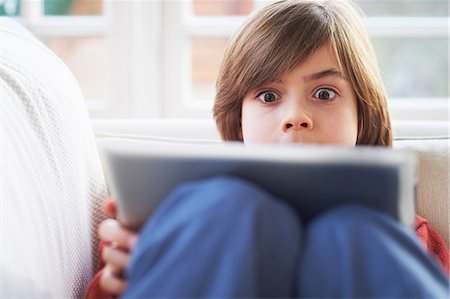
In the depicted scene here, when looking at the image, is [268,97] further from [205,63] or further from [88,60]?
[88,60]

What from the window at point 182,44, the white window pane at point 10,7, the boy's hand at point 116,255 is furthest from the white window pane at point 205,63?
the boy's hand at point 116,255

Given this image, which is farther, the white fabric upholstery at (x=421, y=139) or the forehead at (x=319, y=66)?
the white fabric upholstery at (x=421, y=139)

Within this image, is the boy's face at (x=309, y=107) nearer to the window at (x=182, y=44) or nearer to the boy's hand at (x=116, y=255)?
the boy's hand at (x=116, y=255)

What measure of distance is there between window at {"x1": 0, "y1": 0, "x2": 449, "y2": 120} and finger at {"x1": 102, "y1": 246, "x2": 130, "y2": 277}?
120cm

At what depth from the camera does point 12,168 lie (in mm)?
913

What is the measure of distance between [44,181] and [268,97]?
41 cm

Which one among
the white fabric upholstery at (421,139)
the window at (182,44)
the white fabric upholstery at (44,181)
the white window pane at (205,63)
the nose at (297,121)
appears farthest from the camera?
the white window pane at (205,63)

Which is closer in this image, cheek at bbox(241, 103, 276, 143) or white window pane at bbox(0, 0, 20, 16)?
cheek at bbox(241, 103, 276, 143)

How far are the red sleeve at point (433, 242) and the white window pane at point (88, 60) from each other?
1249mm

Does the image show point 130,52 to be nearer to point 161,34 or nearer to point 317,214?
point 161,34

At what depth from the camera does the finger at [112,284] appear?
0.80m

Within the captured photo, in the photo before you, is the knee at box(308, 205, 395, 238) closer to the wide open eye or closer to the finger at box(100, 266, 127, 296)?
the finger at box(100, 266, 127, 296)

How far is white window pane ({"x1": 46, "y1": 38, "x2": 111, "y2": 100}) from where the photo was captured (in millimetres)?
2119

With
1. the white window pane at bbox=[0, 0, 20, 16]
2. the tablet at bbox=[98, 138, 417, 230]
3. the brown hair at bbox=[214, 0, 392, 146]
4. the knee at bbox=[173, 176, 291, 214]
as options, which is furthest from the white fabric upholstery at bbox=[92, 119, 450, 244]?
the white window pane at bbox=[0, 0, 20, 16]
